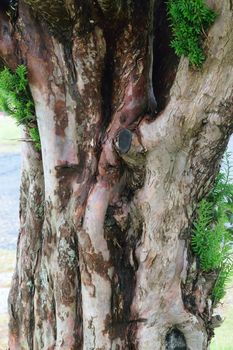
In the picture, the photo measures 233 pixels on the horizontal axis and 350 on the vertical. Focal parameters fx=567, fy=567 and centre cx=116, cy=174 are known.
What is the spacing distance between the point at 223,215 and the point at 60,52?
1.09 m

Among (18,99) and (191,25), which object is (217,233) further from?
(18,99)

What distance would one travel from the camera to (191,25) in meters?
2.20

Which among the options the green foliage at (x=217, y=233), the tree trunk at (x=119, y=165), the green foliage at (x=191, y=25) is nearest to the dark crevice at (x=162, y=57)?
the tree trunk at (x=119, y=165)

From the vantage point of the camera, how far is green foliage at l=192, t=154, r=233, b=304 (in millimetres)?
2609

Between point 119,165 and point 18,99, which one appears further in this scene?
point 18,99

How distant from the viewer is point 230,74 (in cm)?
223

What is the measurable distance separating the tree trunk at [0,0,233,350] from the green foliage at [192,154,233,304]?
6cm

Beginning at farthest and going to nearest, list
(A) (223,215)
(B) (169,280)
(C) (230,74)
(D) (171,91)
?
(A) (223,215) < (B) (169,280) < (D) (171,91) < (C) (230,74)

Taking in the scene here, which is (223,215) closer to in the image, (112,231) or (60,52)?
(112,231)

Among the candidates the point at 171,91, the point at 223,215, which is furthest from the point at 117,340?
the point at 171,91

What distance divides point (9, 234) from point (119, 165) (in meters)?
6.63

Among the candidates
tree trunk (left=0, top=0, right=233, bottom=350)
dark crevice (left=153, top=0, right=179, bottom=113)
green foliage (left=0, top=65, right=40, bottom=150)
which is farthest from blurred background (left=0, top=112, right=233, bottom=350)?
dark crevice (left=153, top=0, right=179, bottom=113)

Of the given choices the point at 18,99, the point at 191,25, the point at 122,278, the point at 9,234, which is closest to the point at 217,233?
the point at 122,278

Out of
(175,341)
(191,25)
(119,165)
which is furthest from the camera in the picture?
(175,341)
